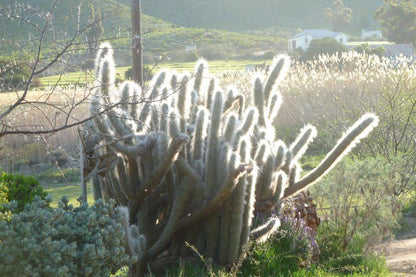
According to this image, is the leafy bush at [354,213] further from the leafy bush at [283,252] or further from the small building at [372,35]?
the small building at [372,35]

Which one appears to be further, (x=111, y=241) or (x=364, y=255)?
(x=364, y=255)

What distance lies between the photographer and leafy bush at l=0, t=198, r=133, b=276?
10.5ft

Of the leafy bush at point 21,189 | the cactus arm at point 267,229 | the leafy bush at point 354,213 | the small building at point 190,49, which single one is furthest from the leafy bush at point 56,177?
the small building at point 190,49

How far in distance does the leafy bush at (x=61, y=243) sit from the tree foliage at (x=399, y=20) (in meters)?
51.5

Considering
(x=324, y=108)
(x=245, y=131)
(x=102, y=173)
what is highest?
(x=245, y=131)

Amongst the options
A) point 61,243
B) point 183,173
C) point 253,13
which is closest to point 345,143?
point 183,173

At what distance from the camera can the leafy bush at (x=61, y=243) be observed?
10.5 ft

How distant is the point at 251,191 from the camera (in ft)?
14.6

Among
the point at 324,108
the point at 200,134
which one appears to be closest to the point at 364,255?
the point at 200,134

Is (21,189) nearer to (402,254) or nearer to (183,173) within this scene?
(183,173)

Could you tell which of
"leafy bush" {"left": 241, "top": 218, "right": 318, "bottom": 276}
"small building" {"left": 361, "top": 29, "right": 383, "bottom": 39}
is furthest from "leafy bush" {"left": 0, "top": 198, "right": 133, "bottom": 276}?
"small building" {"left": 361, "top": 29, "right": 383, "bottom": 39}

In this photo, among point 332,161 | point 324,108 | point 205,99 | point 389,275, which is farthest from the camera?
point 324,108

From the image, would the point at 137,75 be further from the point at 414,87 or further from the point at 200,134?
the point at 200,134

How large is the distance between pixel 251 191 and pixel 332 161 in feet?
3.52
